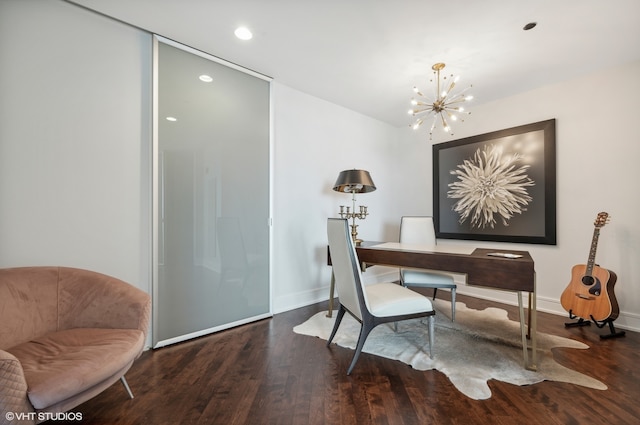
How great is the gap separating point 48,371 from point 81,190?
1251 mm

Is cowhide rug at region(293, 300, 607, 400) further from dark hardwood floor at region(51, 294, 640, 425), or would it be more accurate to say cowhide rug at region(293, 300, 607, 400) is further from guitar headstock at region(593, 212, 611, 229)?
guitar headstock at region(593, 212, 611, 229)

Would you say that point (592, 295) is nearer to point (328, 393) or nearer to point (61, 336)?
point (328, 393)

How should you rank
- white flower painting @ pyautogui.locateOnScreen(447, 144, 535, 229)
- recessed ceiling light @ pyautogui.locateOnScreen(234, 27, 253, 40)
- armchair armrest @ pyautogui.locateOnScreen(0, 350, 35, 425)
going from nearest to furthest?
armchair armrest @ pyautogui.locateOnScreen(0, 350, 35, 425) → recessed ceiling light @ pyautogui.locateOnScreen(234, 27, 253, 40) → white flower painting @ pyautogui.locateOnScreen(447, 144, 535, 229)

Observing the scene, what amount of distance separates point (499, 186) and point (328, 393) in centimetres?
317

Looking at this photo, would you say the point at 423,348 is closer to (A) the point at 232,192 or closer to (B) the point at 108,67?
(A) the point at 232,192

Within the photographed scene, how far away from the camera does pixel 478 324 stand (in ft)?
8.77

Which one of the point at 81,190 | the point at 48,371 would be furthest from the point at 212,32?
the point at 48,371

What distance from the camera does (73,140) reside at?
191cm

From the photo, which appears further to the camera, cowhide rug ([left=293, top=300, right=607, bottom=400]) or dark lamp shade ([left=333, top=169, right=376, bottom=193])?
dark lamp shade ([left=333, top=169, right=376, bottom=193])

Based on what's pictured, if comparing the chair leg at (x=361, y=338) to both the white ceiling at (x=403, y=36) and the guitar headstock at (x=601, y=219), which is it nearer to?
the white ceiling at (x=403, y=36)

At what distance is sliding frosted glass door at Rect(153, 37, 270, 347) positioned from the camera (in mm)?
2262

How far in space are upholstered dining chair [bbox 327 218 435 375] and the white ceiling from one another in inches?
60.7

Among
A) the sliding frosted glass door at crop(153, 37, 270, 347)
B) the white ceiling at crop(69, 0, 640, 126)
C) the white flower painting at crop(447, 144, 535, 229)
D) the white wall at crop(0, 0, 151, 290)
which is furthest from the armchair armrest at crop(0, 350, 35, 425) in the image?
the white flower painting at crop(447, 144, 535, 229)

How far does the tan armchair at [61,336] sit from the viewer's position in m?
1.07
